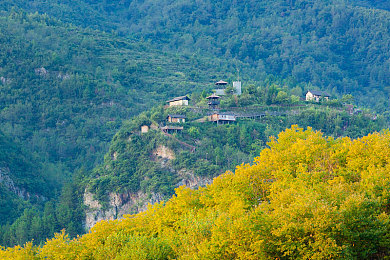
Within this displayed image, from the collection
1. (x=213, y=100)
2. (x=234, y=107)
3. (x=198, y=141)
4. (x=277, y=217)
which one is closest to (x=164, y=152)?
(x=198, y=141)

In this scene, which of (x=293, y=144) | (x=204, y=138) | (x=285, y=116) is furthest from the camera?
(x=285, y=116)

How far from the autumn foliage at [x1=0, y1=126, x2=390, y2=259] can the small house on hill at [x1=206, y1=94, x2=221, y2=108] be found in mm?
57173

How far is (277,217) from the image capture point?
40.5 meters

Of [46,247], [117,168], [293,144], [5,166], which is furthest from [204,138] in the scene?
[46,247]

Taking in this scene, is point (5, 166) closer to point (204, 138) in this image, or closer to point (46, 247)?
point (204, 138)

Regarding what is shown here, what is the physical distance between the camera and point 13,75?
154m

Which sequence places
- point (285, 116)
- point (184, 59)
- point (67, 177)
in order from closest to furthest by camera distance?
point (285, 116) < point (67, 177) < point (184, 59)

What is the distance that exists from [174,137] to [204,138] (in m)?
5.43

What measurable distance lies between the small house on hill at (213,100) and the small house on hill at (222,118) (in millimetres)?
4527

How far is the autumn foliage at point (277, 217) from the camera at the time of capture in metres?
38.9

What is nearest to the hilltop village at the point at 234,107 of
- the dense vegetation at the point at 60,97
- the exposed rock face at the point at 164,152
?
the exposed rock face at the point at 164,152

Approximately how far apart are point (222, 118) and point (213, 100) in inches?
295

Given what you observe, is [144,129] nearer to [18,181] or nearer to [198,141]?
[198,141]

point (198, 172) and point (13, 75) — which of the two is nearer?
point (198, 172)
